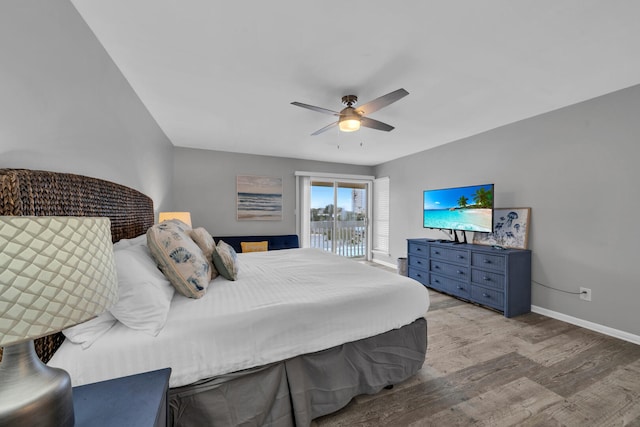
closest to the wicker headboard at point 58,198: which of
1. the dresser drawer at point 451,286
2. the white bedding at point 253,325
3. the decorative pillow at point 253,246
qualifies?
the white bedding at point 253,325

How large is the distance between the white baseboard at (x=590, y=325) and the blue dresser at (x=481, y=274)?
138 millimetres

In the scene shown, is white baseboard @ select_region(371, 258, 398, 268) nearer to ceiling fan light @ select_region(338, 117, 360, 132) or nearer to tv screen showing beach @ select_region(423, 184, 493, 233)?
tv screen showing beach @ select_region(423, 184, 493, 233)

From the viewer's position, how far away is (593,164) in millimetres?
2570

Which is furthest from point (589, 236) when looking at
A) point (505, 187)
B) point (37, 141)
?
point (37, 141)

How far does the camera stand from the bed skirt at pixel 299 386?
120 cm

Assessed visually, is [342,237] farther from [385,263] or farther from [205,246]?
[205,246]

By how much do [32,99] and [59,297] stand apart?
1123 mm

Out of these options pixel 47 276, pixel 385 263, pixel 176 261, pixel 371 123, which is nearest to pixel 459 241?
pixel 385 263

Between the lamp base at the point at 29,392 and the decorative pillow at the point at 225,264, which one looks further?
the decorative pillow at the point at 225,264

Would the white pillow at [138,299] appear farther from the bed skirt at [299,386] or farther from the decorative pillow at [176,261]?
the bed skirt at [299,386]

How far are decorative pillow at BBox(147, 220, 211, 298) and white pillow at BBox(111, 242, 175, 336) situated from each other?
0.47 feet

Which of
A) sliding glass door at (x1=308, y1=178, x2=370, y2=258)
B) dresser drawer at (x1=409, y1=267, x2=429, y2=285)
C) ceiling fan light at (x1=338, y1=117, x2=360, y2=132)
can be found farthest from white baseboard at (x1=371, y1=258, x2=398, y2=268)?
ceiling fan light at (x1=338, y1=117, x2=360, y2=132)

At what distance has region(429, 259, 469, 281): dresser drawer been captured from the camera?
133 inches

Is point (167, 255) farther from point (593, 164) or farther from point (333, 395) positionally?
point (593, 164)
